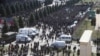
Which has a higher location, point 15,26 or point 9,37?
point 9,37

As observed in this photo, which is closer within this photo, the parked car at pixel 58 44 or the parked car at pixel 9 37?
the parked car at pixel 58 44

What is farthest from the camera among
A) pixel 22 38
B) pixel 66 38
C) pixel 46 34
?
pixel 46 34

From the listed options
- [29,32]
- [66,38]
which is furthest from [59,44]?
[29,32]

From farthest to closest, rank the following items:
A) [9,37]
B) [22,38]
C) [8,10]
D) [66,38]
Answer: [8,10]
[9,37]
[22,38]
[66,38]

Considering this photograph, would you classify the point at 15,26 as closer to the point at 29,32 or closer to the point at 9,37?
the point at 29,32

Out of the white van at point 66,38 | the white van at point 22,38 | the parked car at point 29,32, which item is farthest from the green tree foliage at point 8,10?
the white van at point 66,38

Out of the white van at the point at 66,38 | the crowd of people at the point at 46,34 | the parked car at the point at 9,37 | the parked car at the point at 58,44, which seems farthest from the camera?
the parked car at the point at 9,37

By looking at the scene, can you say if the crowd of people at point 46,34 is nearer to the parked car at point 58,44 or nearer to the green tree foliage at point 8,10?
the parked car at point 58,44

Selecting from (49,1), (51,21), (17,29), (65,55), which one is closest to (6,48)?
(65,55)

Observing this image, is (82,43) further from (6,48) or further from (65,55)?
(6,48)

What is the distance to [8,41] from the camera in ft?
81.2

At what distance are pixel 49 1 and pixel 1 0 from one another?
9191mm

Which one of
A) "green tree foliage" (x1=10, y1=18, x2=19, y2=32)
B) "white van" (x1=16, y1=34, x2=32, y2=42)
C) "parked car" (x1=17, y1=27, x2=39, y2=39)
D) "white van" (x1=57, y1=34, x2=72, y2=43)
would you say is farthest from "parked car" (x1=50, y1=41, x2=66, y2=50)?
"green tree foliage" (x1=10, y1=18, x2=19, y2=32)

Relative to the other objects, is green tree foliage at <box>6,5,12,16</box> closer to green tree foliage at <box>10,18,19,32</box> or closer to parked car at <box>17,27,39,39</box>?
green tree foliage at <box>10,18,19,32</box>
